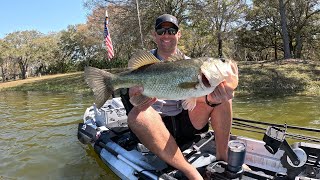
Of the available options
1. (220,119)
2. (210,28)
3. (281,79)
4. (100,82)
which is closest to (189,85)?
(100,82)

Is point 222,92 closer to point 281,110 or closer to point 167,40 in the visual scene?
point 167,40

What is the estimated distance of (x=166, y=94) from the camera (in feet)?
9.48

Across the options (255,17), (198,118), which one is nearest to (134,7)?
(255,17)

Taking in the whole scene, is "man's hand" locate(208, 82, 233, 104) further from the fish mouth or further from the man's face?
the man's face

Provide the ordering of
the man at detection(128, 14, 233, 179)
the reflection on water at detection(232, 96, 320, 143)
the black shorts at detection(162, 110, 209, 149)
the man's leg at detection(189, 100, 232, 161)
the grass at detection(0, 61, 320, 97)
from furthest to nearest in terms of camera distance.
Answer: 1. the grass at detection(0, 61, 320, 97)
2. the reflection on water at detection(232, 96, 320, 143)
3. the black shorts at detection(162, 110, 209, 149)
4. the man's leg at detection(189, 100, 232, 161)
5. the man at detection(128, 14, 233, 179)

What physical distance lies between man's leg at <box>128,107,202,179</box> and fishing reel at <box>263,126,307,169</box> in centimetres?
94

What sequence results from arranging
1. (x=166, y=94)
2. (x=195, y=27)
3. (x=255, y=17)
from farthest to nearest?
(x=255, y=17)
(x=195, y=27)
(x=166, y=94)

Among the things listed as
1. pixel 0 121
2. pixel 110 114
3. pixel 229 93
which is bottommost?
pixel 0 121

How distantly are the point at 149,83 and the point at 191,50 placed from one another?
120 ft

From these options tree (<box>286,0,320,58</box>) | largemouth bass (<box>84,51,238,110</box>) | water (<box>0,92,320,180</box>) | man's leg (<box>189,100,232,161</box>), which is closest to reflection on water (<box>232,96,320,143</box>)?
water (<box>0,92,320,180</box>)

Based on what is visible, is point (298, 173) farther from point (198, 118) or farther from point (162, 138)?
point (162, 138)

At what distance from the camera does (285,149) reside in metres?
3.68

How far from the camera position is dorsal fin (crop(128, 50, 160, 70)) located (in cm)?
317

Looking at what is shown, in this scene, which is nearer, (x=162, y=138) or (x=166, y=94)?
(x=166, y=94)
